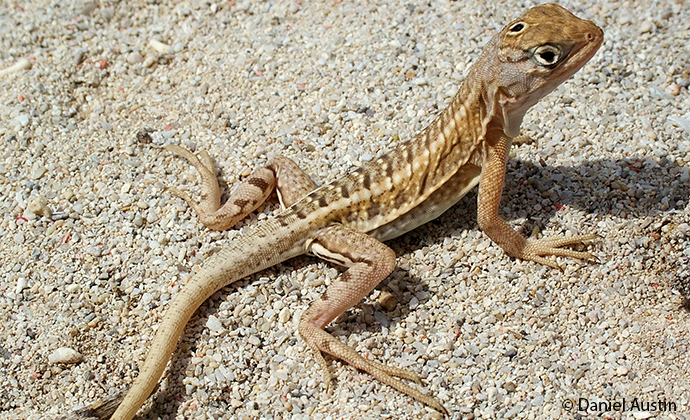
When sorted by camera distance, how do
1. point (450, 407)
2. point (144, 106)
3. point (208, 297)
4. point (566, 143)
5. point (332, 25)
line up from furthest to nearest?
point (332, 25), point (144, 106), point (566, 143), point (208, 297), point (450, 407)

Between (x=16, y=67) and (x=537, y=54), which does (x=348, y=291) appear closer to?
(x=537, y=54)

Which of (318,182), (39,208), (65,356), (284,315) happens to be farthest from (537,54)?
(39,208)

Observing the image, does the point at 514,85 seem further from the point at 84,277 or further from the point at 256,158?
the point at 84,277

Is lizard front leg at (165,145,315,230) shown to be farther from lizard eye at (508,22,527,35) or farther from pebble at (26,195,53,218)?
lizard eye at (508,22,527,35)

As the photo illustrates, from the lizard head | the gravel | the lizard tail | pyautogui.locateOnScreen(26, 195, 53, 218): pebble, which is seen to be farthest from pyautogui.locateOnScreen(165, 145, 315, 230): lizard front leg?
the lizard head

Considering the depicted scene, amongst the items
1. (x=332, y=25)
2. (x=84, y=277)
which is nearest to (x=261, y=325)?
(x=84, y=277)

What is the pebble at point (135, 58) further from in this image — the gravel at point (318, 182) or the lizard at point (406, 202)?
the lizard at point (406, 202)
